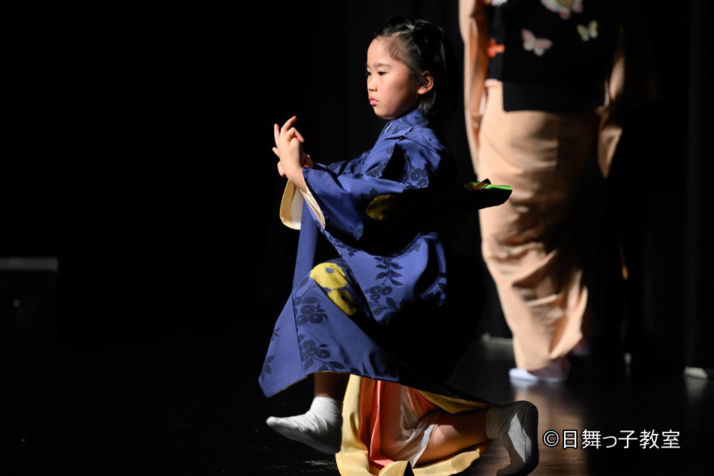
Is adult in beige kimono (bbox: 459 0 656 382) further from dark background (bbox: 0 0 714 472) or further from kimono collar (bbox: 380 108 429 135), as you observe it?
kimono collar (bbox: 380 108 429 135)

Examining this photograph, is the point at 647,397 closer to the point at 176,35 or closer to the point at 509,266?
the point at 509,266

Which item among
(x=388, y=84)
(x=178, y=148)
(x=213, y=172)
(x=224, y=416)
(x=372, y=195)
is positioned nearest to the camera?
(x=372, y=195)

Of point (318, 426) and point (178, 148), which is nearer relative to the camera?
point (318, 426)

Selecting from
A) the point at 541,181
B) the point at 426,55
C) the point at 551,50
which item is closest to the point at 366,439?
the point at 426,55

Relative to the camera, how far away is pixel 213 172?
4.30 meters

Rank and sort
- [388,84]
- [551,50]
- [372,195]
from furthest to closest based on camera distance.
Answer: [551,50] < [388,84] < [372,195]

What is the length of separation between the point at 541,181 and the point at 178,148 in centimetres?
205

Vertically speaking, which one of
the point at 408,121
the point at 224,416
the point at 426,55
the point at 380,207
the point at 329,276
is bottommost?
the point at 224,416

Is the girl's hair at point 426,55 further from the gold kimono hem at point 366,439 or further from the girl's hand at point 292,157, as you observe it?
the gold kimono hem at point 366,439

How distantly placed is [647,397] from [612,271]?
0.72m

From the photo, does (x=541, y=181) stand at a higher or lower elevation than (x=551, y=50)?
lower

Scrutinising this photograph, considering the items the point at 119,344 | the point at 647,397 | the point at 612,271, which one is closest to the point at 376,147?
the point at 647,397

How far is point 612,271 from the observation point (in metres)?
2.99

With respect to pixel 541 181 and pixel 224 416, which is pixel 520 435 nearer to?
pixel 224 416
